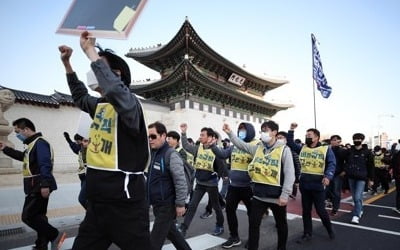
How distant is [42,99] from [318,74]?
598 inches

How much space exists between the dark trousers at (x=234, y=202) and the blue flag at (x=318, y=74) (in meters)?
11.6

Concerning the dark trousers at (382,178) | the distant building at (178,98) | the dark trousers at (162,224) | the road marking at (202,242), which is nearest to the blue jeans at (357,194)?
the road marking at (202,242)

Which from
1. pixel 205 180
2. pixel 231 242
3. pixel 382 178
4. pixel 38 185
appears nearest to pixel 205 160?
pixel 205 180

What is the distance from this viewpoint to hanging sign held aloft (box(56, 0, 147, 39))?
1.74m

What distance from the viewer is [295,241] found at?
187 inches

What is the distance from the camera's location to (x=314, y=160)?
224 inches

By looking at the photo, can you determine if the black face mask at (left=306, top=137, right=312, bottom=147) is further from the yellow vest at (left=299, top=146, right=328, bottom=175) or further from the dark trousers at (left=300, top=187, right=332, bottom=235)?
the dark trousers at (left=300, top=187, right=332, bottom=235)

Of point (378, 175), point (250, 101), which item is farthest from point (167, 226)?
point (250, 101)

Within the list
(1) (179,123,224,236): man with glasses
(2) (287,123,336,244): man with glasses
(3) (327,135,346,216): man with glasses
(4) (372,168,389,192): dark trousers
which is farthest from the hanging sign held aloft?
(4) (372,168,389,192): dark trousers

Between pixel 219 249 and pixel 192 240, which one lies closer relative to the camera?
pixel 219 249

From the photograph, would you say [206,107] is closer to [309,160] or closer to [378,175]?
[378,175]

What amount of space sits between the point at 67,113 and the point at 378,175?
16532 millimetres

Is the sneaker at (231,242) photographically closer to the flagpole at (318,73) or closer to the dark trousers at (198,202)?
the dark trousers at (198,202)

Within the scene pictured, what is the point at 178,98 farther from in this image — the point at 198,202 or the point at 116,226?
the point at 116,226
